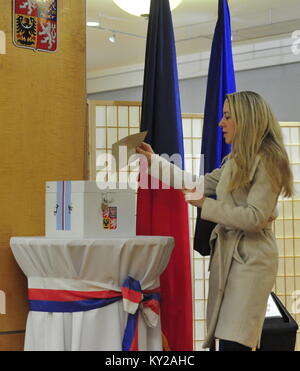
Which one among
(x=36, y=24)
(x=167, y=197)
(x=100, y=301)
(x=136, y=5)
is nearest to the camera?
(x=100, y=301)

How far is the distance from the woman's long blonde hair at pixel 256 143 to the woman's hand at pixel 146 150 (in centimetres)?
55

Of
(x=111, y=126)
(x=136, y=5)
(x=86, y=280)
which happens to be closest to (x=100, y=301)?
(x=86, y=280)

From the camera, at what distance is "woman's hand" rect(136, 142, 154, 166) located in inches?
119

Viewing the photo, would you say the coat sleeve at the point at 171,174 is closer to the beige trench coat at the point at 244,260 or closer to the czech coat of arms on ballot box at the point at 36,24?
the beige trench coat at the point at 244,260

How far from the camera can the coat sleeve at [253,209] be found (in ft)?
7.76

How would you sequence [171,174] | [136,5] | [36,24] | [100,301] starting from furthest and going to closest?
1. [136,5]
2. [171,174]
3. [36,24]
4. [100,301]

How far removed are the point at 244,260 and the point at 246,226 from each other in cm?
14

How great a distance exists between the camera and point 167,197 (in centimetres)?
312

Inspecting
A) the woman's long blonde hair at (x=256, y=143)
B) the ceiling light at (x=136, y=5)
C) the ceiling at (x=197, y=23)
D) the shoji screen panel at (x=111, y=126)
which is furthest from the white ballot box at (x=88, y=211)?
the ceiling at (x=197, y=23)

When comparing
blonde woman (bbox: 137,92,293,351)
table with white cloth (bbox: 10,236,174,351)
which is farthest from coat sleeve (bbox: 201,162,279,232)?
table with white cloth (bbox: 10,236,174,351)

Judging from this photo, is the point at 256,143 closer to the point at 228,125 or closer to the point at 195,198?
the point at 228,125
